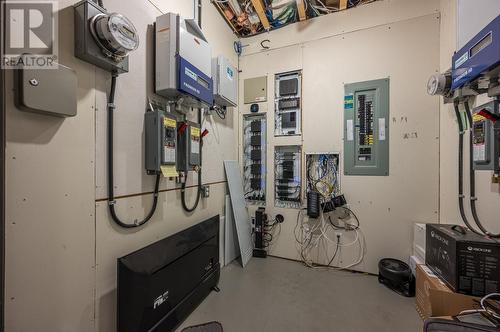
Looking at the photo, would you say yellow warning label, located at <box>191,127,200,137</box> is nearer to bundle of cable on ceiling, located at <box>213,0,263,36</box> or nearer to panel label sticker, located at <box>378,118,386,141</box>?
bundle of cable on ceiling, located at <box>213,0,263,36</box>

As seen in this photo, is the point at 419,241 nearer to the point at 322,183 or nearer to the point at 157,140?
the point at 322,183

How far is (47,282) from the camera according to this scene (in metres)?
1.02

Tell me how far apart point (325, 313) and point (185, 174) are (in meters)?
1.73

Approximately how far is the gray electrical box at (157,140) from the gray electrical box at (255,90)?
1.69 m

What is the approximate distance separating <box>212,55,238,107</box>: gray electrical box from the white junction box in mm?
2421

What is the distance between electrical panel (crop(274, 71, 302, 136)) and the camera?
281cm

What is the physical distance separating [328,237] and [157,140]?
2280mm

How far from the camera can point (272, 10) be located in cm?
268

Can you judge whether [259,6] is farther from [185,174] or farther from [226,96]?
[185,174]

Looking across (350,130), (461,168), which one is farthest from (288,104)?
(461,168)

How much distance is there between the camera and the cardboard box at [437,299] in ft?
4.72

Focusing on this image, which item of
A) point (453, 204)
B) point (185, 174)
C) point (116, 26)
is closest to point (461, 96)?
point (453, 204)

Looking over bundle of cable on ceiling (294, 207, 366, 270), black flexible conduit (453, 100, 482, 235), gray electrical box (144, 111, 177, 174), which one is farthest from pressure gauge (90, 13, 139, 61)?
black flexible conduit (453, 100, 482, 235)

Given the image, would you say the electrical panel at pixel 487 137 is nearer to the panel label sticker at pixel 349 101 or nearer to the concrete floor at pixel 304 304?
the panel label sticker at pixel 349 101
